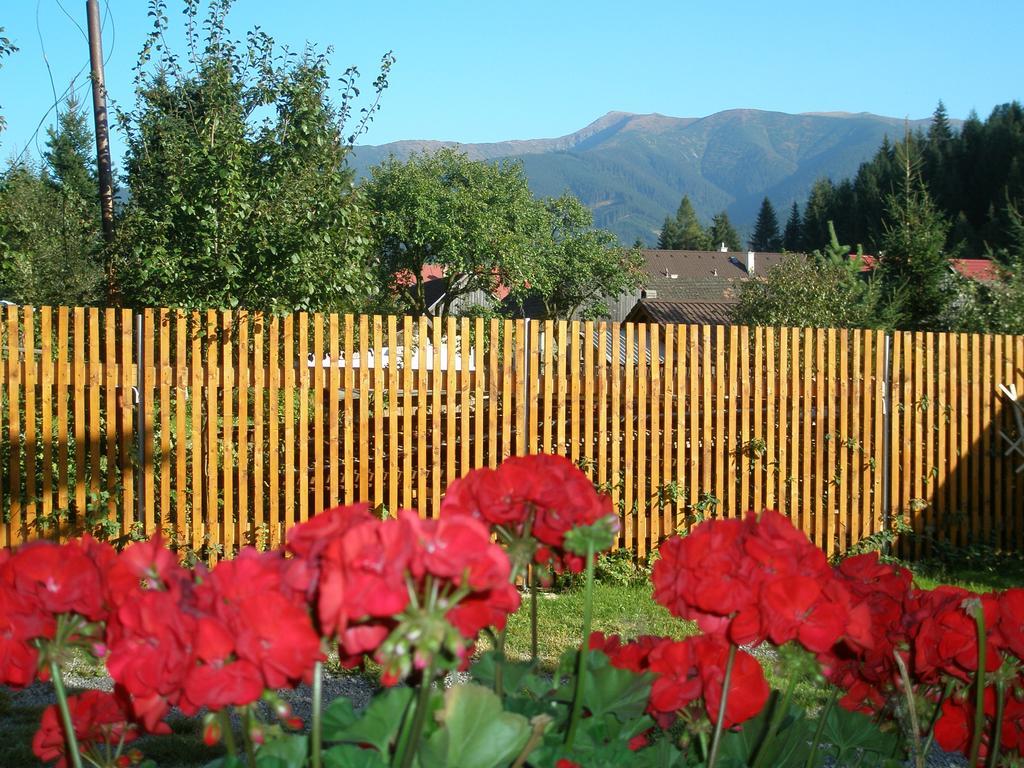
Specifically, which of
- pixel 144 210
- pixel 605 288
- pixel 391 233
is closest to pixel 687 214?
pixel 605 288

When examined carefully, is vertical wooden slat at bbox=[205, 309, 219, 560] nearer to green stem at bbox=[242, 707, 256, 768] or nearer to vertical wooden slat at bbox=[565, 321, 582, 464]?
vertical wooden slat at bbox=[565, 321, 582, 464]

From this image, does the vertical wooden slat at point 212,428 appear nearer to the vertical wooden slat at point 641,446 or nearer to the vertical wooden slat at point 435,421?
the vertical wooden slat at point 435,421

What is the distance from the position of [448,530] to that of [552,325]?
5.43 meters

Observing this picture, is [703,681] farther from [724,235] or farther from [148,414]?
[724,235]

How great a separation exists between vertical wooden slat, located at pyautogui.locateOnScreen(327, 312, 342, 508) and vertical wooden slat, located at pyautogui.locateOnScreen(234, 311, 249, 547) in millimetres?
478

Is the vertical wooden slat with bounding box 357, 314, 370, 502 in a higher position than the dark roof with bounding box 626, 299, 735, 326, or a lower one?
lower

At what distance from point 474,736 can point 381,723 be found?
0.12 meters

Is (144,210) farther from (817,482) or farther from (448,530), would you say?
(448,530)

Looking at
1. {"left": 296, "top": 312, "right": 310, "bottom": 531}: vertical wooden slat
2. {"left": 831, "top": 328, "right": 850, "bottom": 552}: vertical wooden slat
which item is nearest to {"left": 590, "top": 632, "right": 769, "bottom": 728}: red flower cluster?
{"left": 296, "top": 312, "right": 310, "bottom": 531}: vertical wooden slat

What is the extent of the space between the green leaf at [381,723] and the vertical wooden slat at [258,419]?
15.8ft

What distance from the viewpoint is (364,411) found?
5.99 m

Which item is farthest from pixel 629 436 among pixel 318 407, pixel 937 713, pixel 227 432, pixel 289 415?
pixel 937 713

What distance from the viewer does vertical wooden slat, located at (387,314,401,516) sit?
601 centimetres

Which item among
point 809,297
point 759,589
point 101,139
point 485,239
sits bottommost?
point 759,589
